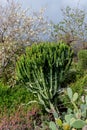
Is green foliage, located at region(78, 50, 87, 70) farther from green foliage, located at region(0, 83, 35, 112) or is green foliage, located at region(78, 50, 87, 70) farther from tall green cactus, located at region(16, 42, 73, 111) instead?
tall green cactus, located at region(16, 42, 73, 111)

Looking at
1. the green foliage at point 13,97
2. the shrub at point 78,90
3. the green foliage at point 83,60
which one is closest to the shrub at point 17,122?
the green foliage at point 13,97

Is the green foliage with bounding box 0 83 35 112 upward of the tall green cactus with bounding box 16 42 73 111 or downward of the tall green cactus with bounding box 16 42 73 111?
downward

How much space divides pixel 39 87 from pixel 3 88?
4.52 feet

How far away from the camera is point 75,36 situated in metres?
26.0

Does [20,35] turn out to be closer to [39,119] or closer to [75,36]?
[39,119]

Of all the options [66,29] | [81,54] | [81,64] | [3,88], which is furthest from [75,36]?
[3,88]

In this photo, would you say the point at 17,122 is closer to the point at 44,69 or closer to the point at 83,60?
the point at 44,69

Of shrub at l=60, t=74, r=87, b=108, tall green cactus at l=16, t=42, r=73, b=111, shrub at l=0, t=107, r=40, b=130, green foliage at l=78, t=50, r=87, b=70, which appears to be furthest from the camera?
green foliage at l=78, t=50, r=87, b=70

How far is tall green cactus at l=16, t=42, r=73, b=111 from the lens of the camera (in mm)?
9875

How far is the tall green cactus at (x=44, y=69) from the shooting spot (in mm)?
9875

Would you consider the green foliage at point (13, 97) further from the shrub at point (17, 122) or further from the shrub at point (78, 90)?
the shrub at point (17, 122)

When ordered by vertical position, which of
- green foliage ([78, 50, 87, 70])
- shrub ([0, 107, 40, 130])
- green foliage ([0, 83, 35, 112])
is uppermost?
shrub ([0, 107, 40, 130])

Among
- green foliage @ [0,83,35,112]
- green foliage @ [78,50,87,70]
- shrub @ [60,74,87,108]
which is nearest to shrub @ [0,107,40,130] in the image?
green foliage @ [0,83,35,112]

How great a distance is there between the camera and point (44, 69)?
1005cm
